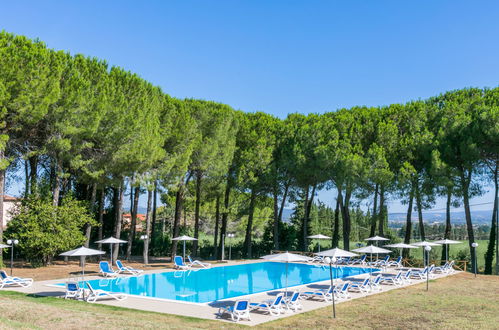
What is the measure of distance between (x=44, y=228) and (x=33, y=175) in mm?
3968

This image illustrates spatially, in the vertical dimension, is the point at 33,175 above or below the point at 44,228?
above

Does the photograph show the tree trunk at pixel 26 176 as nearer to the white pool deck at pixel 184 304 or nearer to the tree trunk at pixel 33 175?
the tree trunk at pixel 33 175

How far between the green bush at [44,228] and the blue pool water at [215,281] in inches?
166

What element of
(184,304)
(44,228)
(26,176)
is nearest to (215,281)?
(184,304)

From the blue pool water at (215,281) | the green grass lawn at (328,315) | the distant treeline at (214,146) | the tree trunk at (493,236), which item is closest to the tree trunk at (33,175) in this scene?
the distant treeline at (214,146)

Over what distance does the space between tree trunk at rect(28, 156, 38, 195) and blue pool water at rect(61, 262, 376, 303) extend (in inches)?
267

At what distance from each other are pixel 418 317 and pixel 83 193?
24501 mm

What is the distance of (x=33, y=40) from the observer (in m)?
21.0

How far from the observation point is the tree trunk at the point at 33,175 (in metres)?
23.1

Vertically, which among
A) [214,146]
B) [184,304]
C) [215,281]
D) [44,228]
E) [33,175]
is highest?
[214,146]

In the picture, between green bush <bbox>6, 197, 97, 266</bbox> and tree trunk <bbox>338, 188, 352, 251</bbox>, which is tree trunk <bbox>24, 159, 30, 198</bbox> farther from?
tree trunk <bbox>338, 188, 352, 251</bbox>

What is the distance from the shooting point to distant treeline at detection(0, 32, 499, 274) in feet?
69.4

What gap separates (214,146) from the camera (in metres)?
28.6

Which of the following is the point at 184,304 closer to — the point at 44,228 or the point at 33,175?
the point at 44,228
